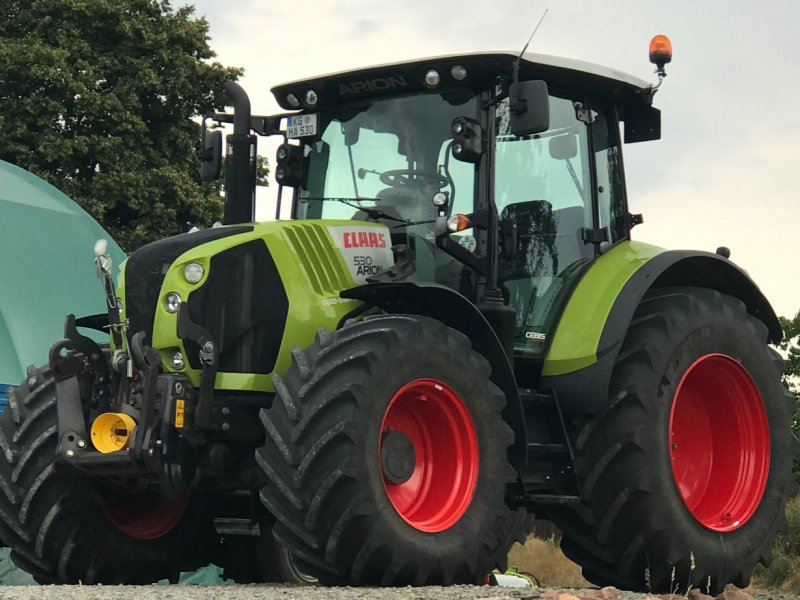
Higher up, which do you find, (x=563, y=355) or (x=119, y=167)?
(x=119, y=167)

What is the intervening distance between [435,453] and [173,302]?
149 cm

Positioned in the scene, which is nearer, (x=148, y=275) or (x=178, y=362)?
(x=178, y=362)

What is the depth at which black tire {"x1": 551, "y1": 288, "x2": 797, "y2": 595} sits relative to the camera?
7.62m

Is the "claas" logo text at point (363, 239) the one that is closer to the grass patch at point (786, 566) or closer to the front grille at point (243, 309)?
the front grille at point (243, 309)

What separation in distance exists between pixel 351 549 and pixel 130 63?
21826 millimetres

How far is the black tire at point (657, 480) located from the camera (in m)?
7.62

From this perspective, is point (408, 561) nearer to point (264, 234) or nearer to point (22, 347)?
point (264, 234)

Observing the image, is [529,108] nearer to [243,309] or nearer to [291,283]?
[291,283]

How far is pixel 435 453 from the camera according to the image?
698 cm

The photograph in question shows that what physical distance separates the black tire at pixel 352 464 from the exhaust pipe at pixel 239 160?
197cm

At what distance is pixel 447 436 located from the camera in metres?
6.96

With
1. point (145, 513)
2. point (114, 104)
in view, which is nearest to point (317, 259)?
point (145, 513)

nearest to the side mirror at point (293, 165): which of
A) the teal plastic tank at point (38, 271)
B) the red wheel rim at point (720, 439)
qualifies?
the red wheel rim at point (720, 439)

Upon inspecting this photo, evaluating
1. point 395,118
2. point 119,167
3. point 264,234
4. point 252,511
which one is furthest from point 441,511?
point 119,167
